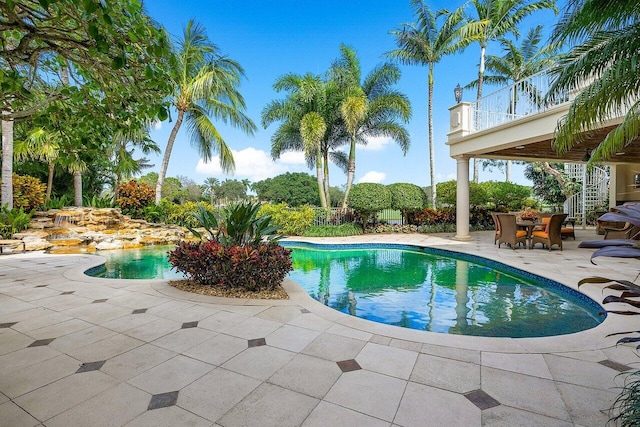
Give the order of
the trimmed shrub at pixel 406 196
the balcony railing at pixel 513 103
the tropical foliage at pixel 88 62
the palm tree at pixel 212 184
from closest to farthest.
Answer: the tropical foliage at pixel 88 62 → the balcony railing at pixel 513 103 → the trimmed shrub at pixel 406 196 → the palm tree at pixel 212 184

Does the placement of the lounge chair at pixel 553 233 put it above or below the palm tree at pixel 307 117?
below

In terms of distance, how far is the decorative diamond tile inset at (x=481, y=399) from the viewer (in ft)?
6.94

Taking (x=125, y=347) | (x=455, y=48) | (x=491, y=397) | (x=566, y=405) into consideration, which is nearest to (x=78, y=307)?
(x=125, y=347)

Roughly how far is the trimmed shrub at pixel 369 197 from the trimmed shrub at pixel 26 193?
1198 centimetres

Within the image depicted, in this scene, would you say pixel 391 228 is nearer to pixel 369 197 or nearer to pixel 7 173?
pixel 369 197

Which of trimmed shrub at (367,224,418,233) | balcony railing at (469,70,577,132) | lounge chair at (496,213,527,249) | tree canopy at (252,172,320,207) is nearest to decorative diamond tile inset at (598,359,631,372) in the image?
balcony railing at (469,70,577,132)

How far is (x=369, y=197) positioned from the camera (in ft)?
44.7

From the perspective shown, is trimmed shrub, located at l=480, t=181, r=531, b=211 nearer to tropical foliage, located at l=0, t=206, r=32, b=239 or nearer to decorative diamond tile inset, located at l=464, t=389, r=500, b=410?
decorative diamond tile inset, located at l=464, t=389, r=500, b=410

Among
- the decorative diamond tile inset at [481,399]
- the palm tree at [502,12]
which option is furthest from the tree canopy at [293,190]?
the decorative diamond tile inset at [481,399]

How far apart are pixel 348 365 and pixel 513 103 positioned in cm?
981

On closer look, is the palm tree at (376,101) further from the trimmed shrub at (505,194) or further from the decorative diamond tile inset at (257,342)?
the decorative diamond tile inset at (257,342)

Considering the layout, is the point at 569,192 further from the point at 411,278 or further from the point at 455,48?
the point at 411,278

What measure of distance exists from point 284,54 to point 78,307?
1688 centimetres

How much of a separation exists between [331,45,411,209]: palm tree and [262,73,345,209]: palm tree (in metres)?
0.93
